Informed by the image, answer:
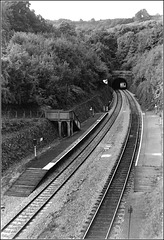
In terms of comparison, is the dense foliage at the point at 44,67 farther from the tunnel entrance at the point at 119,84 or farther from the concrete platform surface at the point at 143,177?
the tunnel entrance at the point at 119,84

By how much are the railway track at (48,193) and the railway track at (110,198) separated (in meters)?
2.24

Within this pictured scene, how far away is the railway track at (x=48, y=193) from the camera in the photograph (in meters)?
12.4

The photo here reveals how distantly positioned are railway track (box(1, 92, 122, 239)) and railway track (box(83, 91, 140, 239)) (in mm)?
2243

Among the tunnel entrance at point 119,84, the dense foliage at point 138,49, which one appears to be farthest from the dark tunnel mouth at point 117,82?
the dense foliage at point 138,49

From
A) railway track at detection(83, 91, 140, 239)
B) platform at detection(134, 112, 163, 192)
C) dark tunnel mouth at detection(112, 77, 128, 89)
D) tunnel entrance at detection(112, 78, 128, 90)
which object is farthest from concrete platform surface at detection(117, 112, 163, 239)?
tunnel entrance at detection(112, 78, 128, 90)

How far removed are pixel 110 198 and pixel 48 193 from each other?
2956 millimetres

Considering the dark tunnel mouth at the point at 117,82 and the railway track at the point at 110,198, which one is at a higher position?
the dark tunnel mouth at the point at 117,82

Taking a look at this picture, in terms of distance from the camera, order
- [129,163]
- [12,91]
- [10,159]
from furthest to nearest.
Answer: [12,91]
[129,163]
[10,159]

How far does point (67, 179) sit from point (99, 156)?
5.13 meters

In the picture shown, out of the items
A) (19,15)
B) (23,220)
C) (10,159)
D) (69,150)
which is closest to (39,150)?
(69,150)

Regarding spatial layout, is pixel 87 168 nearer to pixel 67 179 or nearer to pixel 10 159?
pixel 67 179

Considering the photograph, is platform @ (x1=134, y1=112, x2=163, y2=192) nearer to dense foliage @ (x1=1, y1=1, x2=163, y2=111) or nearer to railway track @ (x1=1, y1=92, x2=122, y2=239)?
dense foliage @ (x1=1, y1=1, x2=163, y2=111)

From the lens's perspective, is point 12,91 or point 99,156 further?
point 12,91

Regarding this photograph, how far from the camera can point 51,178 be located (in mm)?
17891
